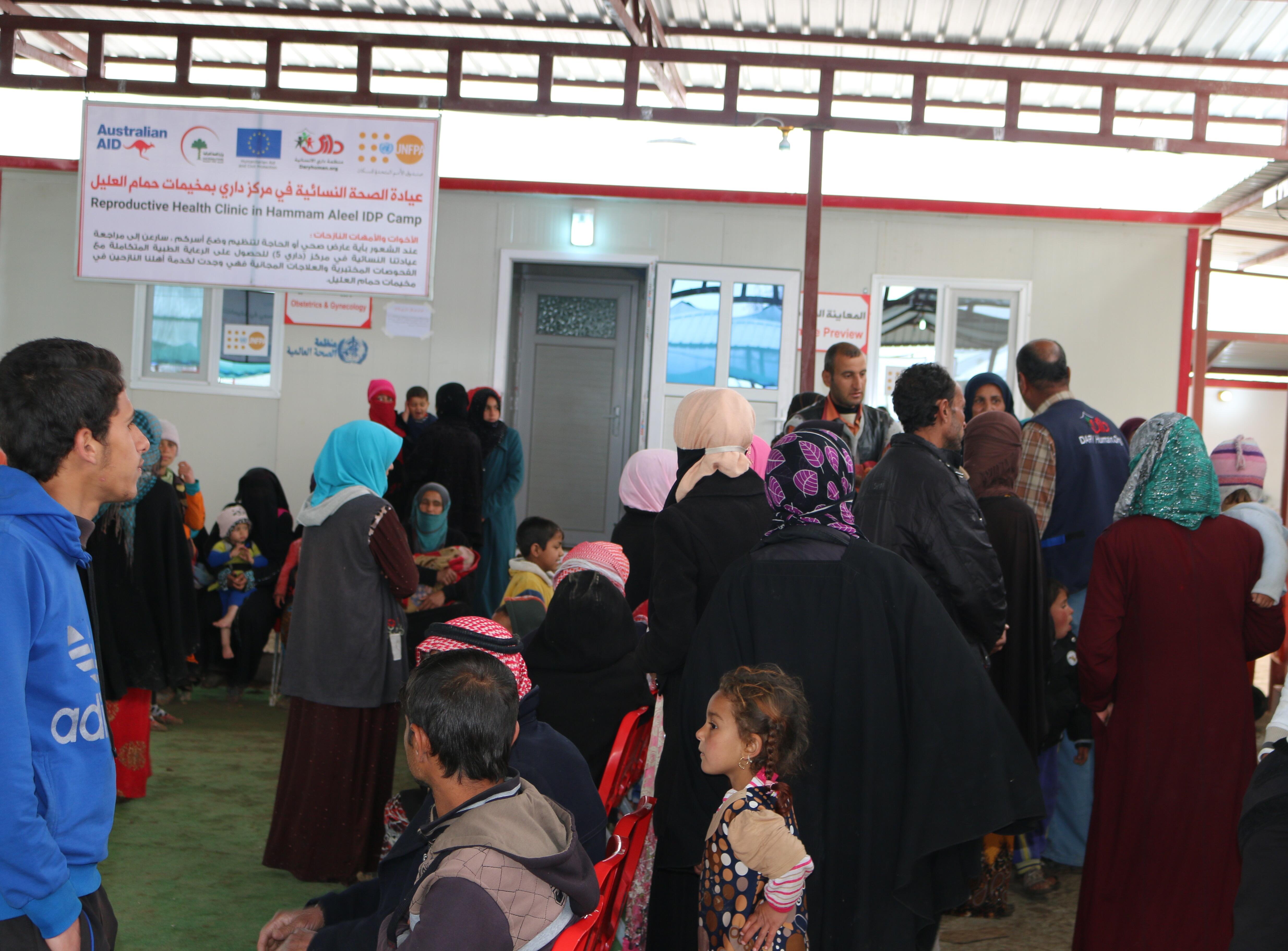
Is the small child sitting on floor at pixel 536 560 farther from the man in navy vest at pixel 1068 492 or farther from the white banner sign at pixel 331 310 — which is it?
the white banner sign at pixel 331 310

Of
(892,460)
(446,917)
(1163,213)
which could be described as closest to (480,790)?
(446,917)

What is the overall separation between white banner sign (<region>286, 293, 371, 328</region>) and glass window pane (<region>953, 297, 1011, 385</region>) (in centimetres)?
478

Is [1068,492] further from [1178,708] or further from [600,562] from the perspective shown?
[600,562]

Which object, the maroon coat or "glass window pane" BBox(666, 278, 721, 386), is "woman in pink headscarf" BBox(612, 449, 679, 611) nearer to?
the maroon coat

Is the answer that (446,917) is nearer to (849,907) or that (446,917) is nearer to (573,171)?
(849,907)

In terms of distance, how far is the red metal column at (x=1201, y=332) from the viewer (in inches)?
335

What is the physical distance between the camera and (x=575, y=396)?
904 cm

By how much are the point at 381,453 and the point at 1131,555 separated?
250 cm

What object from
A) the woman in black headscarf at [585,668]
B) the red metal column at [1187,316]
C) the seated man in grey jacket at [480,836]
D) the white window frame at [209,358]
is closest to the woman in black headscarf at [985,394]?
the woman in black headscarf at [585,668]

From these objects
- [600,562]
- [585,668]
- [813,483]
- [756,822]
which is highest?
[813,483]

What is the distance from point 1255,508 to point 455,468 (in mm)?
4496

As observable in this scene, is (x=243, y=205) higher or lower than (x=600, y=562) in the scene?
higher

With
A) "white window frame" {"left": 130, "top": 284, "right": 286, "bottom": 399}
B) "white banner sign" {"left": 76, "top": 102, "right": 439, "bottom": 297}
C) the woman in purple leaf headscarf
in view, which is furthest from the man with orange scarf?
"white window frame" {"left": 130, "top": 284, "right": 286, "bottom": 399}

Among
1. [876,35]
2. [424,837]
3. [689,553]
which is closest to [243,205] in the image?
[876,35]
